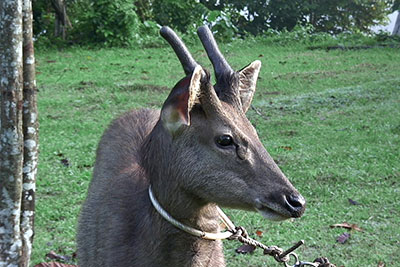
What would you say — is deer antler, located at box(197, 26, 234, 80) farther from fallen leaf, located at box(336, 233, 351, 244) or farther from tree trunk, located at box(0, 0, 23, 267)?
fallen leaf, located at box(336, 233, 351, 244)

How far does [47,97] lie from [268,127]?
3716 millimetres

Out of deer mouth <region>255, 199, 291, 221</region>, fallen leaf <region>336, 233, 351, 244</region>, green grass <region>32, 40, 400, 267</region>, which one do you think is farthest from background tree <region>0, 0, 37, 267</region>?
fallen leaf <region>336, 233, 351, 244</region>

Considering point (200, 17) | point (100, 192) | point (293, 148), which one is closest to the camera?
point (100, 192)

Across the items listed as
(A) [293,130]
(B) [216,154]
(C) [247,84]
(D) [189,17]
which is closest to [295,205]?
(B) [216,154]

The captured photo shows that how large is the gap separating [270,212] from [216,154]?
0.36m

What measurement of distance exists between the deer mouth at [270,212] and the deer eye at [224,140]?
0.99 feet

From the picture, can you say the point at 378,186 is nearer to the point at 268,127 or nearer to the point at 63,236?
the point at 268,127

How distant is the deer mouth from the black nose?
0.12ft

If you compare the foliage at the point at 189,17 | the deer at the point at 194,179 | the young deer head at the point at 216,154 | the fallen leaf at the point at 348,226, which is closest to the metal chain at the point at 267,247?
the deer at the point at 194,179

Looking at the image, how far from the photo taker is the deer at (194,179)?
2.87 meters

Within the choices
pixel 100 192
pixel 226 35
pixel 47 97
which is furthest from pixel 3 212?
pixel 226 35

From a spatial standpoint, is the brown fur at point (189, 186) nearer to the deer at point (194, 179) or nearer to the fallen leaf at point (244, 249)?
the deer at point (194, 179)

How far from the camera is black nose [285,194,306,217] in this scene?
274cm

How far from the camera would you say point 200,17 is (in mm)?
17312
